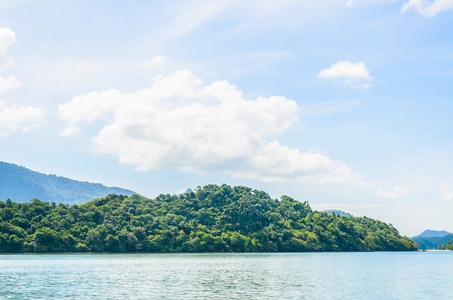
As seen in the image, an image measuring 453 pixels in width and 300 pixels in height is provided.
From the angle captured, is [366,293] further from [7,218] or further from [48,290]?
[7,218]

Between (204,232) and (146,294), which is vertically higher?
(204,232)

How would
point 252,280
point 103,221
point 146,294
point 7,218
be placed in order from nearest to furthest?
point 146,294 < point 252,280 < point 7,218 < point 103,221

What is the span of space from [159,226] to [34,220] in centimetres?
5041

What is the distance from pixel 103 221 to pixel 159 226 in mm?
22902

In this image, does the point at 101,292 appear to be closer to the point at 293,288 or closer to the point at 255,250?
the point at 293,288

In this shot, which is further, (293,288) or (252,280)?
(252,280)

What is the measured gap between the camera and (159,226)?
614 ft

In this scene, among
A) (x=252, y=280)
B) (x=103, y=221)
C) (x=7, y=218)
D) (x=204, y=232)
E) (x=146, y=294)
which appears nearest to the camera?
(x=146, y=294)

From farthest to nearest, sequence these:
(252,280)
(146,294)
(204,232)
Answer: (204,232) → (252,280) → (146,294)

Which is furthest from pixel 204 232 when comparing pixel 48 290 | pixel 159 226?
pixel 48 290

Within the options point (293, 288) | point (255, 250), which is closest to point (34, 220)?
point (255, 250)

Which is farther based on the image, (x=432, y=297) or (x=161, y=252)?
(x=161, y=252)

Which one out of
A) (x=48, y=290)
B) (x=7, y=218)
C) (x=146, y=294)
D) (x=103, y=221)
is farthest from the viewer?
(x=103, y=221)

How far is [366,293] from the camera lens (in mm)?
50594
